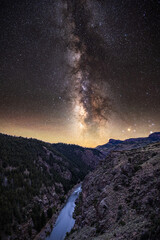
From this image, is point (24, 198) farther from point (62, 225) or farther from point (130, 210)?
point (130, 210)

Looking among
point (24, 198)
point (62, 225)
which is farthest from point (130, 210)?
point (24, 198)

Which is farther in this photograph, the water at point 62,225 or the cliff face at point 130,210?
the water at point 62,225

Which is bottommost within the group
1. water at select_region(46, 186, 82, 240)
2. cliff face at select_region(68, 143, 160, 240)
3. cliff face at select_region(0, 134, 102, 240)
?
water at select_region(46, 186, 82, 240)

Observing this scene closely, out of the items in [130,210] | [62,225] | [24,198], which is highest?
[130,210]

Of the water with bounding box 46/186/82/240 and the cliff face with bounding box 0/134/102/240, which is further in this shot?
the water with bounding box 46/186/82/240

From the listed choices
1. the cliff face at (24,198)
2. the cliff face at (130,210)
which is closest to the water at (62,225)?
the cliff face at (24,198)

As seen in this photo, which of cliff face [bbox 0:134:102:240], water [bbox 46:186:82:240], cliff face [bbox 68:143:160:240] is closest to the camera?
cliff face [bbox 68:143:160:240]

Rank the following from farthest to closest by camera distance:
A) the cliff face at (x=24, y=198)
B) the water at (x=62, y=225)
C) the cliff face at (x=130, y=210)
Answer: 1. the water at (x=62, y=225)
2. the cliff face at (x=24, y=198)
3. the cliff face at (x=130, y=210)

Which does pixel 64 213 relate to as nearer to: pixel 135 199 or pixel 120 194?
pixel 120 194

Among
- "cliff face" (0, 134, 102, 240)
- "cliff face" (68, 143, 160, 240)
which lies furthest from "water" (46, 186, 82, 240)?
→ "cliff face" (68, 143, 160, 240)

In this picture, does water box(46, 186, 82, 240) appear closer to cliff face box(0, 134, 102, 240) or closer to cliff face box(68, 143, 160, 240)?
cliff face box(0, 134, 102, 240)

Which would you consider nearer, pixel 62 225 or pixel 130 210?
pixel 130 210

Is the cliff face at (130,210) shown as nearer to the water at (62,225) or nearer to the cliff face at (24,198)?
the water at (62,225)

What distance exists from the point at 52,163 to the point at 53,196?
35.2 metres
